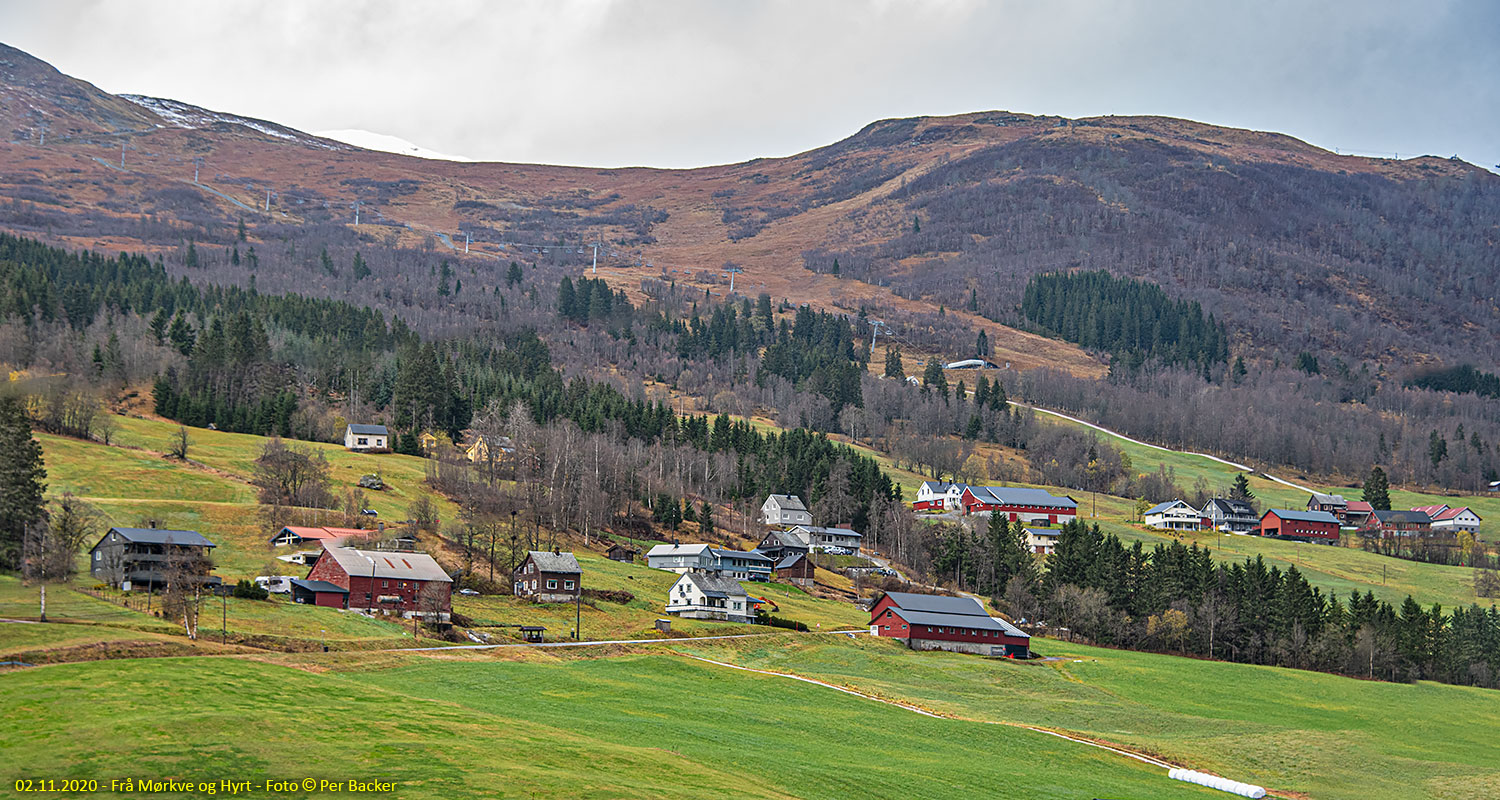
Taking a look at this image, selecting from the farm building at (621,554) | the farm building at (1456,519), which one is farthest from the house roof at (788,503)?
the farm building at (1456,519)

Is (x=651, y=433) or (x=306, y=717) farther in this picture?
(x=651, y=433)

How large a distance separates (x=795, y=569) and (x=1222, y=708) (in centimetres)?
5430

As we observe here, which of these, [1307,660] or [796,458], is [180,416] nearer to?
[796,458]

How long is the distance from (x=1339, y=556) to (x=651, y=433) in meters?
94.0

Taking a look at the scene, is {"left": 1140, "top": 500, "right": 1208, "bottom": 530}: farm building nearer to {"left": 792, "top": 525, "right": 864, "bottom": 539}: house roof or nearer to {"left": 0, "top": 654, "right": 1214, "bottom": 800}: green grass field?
{"left": 792, "top": 525, "right": 864, "bottom": 539}: house roof

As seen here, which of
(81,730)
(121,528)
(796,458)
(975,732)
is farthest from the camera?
(796,458)

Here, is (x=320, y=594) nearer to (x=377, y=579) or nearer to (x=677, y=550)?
(x=377, y=579)

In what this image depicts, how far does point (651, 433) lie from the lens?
171 metres

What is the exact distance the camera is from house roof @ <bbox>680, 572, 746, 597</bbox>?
9994 centimetres

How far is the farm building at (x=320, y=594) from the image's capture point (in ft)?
268

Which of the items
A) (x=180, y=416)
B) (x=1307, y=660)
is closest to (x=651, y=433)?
(x=180, y=416)

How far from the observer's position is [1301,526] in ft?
575

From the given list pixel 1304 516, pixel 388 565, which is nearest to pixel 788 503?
pixel 388 565

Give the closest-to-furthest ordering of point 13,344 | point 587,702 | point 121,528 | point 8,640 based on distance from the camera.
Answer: point 8,640
point 587,702
point 121,528
point 13,344
